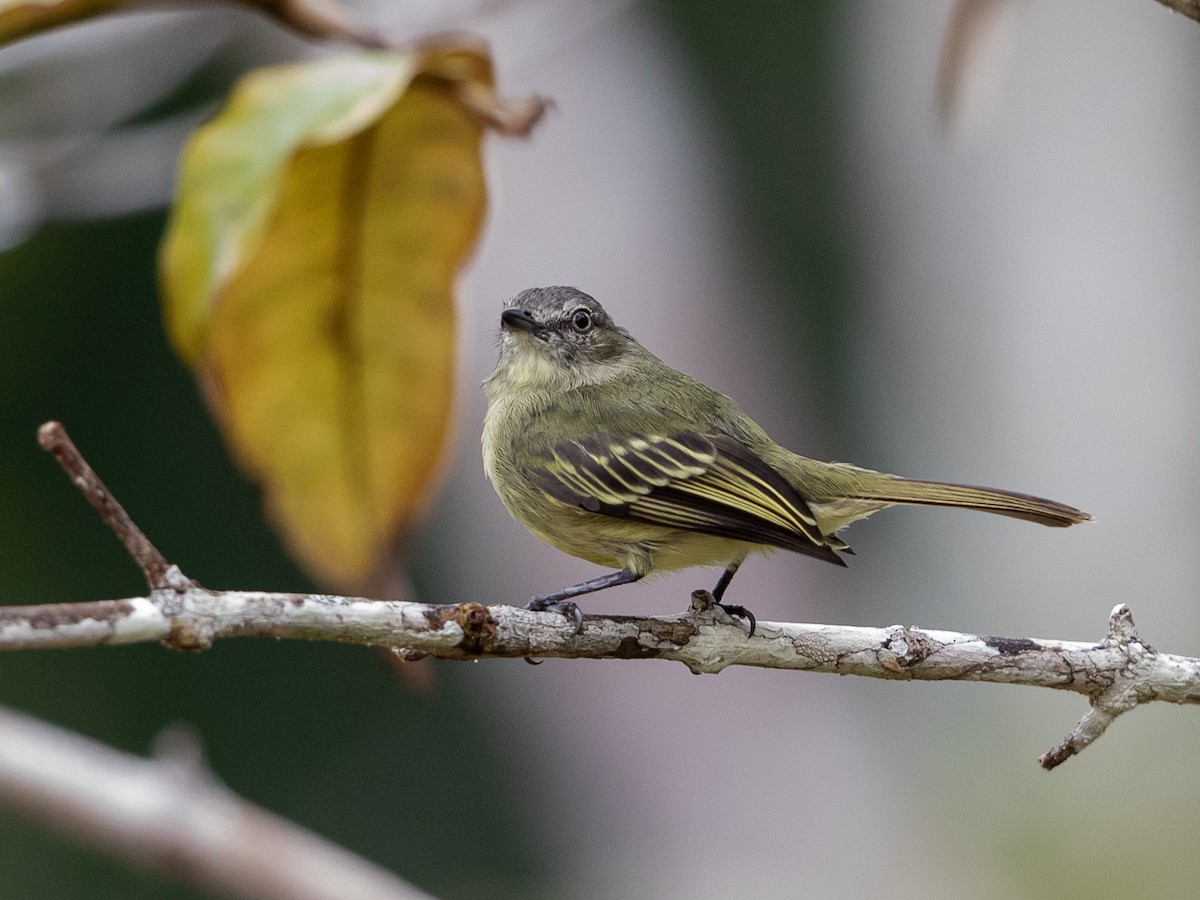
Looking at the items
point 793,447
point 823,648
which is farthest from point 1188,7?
point 793,447

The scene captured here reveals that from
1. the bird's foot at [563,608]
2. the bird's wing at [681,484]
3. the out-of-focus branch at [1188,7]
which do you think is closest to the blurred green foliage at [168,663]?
the bird's wing at [681,484]

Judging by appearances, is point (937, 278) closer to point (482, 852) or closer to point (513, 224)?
point (513, 224)

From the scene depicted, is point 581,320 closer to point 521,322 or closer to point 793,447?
point 521,322

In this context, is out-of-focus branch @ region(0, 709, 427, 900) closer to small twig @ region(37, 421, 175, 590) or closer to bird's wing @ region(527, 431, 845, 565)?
bird's wing @ region(527, 431, 845, 565)

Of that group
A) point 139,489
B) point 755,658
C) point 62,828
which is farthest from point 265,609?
point 139,489

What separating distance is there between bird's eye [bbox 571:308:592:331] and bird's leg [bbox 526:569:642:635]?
0.77m

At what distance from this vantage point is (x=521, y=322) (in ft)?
11.0

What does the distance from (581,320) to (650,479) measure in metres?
0.73

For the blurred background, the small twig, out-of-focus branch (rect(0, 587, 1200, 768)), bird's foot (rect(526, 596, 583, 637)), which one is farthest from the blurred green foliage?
the small twig

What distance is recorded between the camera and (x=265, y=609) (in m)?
1.77

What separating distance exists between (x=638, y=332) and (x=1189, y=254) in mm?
3416

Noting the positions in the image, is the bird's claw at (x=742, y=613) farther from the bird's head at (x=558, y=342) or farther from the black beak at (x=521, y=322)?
the black beak at (x=521, y=322)

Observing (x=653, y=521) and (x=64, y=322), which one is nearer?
(x=653, y=521)

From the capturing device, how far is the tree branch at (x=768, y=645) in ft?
6.26
